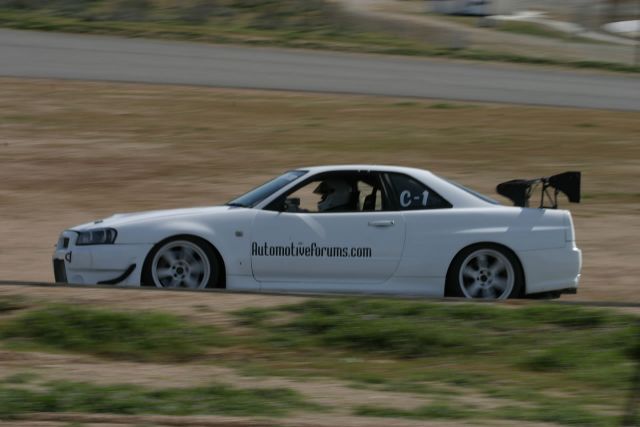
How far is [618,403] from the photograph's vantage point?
6.62 m

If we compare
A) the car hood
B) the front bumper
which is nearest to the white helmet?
the car hood

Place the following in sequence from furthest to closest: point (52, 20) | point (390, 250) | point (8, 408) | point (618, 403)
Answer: point (52, 20)
point (390, 250)
point (618, 403)
point (8, 408)

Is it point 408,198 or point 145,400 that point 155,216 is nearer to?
point 408,198

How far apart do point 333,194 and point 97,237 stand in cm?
212

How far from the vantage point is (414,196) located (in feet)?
33.2

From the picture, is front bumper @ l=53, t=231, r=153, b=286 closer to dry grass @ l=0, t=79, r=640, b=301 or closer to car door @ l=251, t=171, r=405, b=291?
car door @ l=251, t=171, r=405, b=291

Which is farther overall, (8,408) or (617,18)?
(617,18)

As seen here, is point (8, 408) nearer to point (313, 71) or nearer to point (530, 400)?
point (530, 400)

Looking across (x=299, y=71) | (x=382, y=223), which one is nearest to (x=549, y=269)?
(x=382, y=223)

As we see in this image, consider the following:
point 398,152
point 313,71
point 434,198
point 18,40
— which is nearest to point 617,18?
point 313,71

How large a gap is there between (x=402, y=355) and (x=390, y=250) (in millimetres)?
2093

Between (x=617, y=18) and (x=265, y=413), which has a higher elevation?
(x=617, y=18)

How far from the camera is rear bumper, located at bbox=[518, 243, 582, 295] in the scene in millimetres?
9859

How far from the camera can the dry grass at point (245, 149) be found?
47.9 feet
